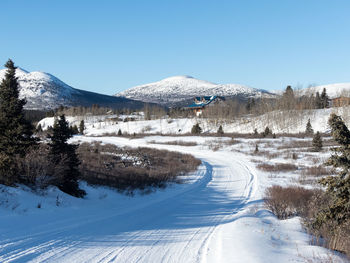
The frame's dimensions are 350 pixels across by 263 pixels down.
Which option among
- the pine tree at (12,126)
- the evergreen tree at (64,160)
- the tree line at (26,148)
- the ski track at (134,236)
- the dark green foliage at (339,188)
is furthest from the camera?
the pine tree at (12,126)

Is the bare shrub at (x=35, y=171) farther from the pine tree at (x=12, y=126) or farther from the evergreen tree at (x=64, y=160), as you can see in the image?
the pine tree at (x=12, y=126)

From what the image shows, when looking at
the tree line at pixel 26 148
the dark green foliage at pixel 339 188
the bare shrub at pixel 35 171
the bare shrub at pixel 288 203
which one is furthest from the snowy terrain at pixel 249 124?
the bare shrub at pixel 35 171

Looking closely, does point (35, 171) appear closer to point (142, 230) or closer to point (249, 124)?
point (142, 230)

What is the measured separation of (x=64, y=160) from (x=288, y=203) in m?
8.62

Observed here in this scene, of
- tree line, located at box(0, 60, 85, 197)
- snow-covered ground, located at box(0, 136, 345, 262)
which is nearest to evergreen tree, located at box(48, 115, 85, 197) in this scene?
tree line, located at box(0, 60, 85, 197)

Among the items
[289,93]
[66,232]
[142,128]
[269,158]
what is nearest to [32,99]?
[142,128]

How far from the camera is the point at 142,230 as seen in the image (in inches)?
293

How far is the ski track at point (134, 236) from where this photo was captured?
18.3 feet

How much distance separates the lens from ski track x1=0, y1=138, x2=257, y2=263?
18.3 feet

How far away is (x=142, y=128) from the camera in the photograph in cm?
7669

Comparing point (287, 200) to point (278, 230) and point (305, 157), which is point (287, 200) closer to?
point (278, 230)

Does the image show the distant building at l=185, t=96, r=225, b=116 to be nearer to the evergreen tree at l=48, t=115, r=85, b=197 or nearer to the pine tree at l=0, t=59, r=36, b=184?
the pine tree at l=0, t=59, r=36, b=184

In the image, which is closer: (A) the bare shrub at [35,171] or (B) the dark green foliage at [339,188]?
(B) the dark green foliage at [339,188]

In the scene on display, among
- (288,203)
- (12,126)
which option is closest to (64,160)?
(12,126)
